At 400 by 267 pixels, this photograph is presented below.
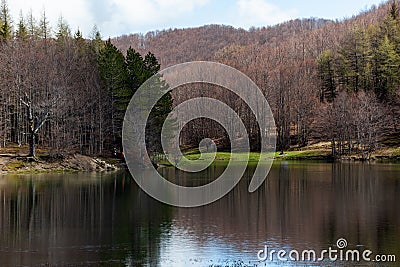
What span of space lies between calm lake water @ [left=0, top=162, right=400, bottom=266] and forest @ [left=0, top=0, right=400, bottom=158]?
23.0 meters

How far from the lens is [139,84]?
225ft

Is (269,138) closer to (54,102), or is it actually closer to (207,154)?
(207,154)

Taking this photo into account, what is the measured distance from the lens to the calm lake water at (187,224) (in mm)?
20547

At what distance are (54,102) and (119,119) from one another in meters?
10.4

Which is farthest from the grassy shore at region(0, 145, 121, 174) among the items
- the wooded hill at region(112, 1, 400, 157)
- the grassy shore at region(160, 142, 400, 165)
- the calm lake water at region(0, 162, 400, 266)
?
the wooded hill at region(112, 1, 400, 157)

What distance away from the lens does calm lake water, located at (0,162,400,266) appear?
20.5 meters

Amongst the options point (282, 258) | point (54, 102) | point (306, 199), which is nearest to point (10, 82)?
point (54, 102)

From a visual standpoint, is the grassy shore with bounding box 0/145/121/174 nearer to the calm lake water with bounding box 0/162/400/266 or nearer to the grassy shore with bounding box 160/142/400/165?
the calm lake water with bounding box 0/162/400/266

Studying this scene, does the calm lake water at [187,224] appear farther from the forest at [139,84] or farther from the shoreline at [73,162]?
the forest at [139,84]

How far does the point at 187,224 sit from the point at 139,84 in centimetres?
4282

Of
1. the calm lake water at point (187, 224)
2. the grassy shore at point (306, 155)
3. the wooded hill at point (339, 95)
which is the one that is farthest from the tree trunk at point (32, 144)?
the wooded hill at point (339, 95)

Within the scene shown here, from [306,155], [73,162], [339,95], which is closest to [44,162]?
[73,162]

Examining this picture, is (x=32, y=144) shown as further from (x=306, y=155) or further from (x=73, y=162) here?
(x=306, y=155)

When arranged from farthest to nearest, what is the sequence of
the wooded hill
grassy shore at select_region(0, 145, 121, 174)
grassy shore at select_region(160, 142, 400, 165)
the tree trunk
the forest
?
the wooded hill
grassy shore at select_region(160, 142, 400, 165)
the forest
the tree trunk
grassy shore at select_region(0, 145, 121, 174)
